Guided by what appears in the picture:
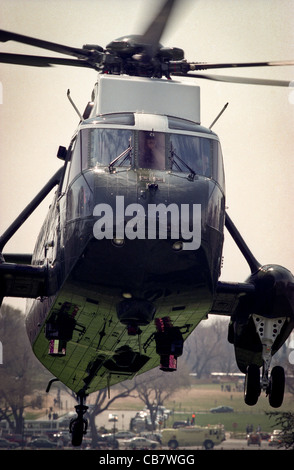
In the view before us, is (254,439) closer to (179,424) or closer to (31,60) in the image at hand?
(179,424)

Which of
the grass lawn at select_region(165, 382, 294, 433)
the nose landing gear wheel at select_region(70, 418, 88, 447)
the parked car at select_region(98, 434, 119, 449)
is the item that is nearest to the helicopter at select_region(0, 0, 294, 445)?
the nose landing gear wheel at select_region(70, 418, 88, 447)

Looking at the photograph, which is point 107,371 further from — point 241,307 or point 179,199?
point 179,199

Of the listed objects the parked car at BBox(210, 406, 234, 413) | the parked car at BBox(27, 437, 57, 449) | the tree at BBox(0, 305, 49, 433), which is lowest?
the parked car at BBox(27, 437, 57, 449)

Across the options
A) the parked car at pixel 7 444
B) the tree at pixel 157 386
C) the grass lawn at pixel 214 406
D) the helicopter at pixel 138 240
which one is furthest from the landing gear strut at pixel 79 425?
the tree at pixel 157 386

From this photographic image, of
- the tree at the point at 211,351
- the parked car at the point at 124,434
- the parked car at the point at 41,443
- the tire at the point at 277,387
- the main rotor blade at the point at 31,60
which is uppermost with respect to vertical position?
the main rotor blade at the point at 31,60

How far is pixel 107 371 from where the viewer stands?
71.8 feet

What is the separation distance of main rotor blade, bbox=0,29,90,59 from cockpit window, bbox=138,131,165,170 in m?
2.69

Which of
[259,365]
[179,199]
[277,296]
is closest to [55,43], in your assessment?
[179,199]

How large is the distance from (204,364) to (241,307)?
25.9 meters

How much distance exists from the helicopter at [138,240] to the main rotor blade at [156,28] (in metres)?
0.02

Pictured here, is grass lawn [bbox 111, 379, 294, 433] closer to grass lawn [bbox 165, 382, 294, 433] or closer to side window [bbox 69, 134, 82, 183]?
grass lawn [bbox 165, 382, 294, 433]

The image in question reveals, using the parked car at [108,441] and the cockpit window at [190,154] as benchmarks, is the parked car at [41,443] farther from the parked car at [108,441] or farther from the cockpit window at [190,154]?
the cockpit window at [190,154]

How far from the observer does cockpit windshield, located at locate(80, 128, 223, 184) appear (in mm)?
17438

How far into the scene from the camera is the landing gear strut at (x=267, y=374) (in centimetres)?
2095
